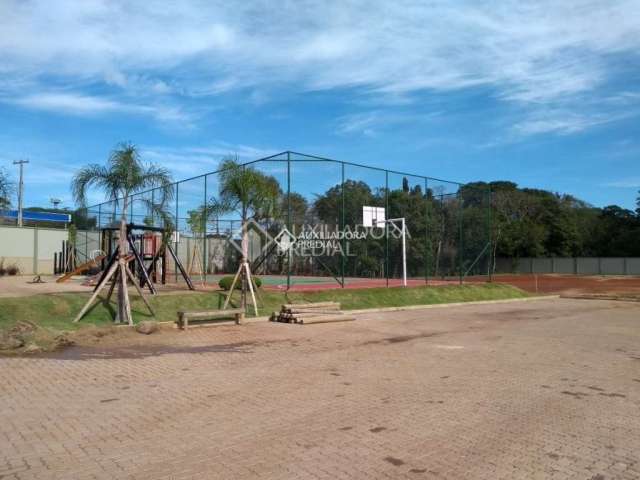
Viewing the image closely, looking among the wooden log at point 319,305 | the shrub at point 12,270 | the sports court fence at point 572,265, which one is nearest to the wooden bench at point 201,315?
the wooden log at point 319,305

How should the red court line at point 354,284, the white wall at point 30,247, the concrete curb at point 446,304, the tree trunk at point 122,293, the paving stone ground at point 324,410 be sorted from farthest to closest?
the white wall at point 30,247 < the red court line at point 354,284 < the concrete curb at point 446,304 < the tree trunk at point 122,293 < the paving stone ground at point 324,410

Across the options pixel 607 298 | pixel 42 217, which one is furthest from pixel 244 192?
pixel 42 217

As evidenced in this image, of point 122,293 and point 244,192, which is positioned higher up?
point 244,192

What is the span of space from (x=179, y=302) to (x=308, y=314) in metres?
3.42

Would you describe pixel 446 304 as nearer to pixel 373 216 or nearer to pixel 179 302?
pixel 373 216

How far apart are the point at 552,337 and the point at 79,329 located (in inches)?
406

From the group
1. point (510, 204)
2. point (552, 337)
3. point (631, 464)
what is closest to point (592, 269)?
point (510, 204)

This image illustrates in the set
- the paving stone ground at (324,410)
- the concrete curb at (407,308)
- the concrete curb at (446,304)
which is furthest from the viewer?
the concrete curb at (446,304)

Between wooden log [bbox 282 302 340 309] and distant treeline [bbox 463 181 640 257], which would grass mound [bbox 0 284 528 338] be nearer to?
wooden log [bbox 282 302 340 309]

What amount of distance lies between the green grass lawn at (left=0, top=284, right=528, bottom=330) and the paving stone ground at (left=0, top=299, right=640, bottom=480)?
8.48 ft

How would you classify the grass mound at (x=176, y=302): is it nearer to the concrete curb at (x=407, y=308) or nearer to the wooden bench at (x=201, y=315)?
the concrete curb at (x=407, y=308)

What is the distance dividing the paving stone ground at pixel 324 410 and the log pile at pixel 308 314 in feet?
9.74

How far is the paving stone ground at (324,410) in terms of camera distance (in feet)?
15.1

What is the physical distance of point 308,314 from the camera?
15.0 meters
